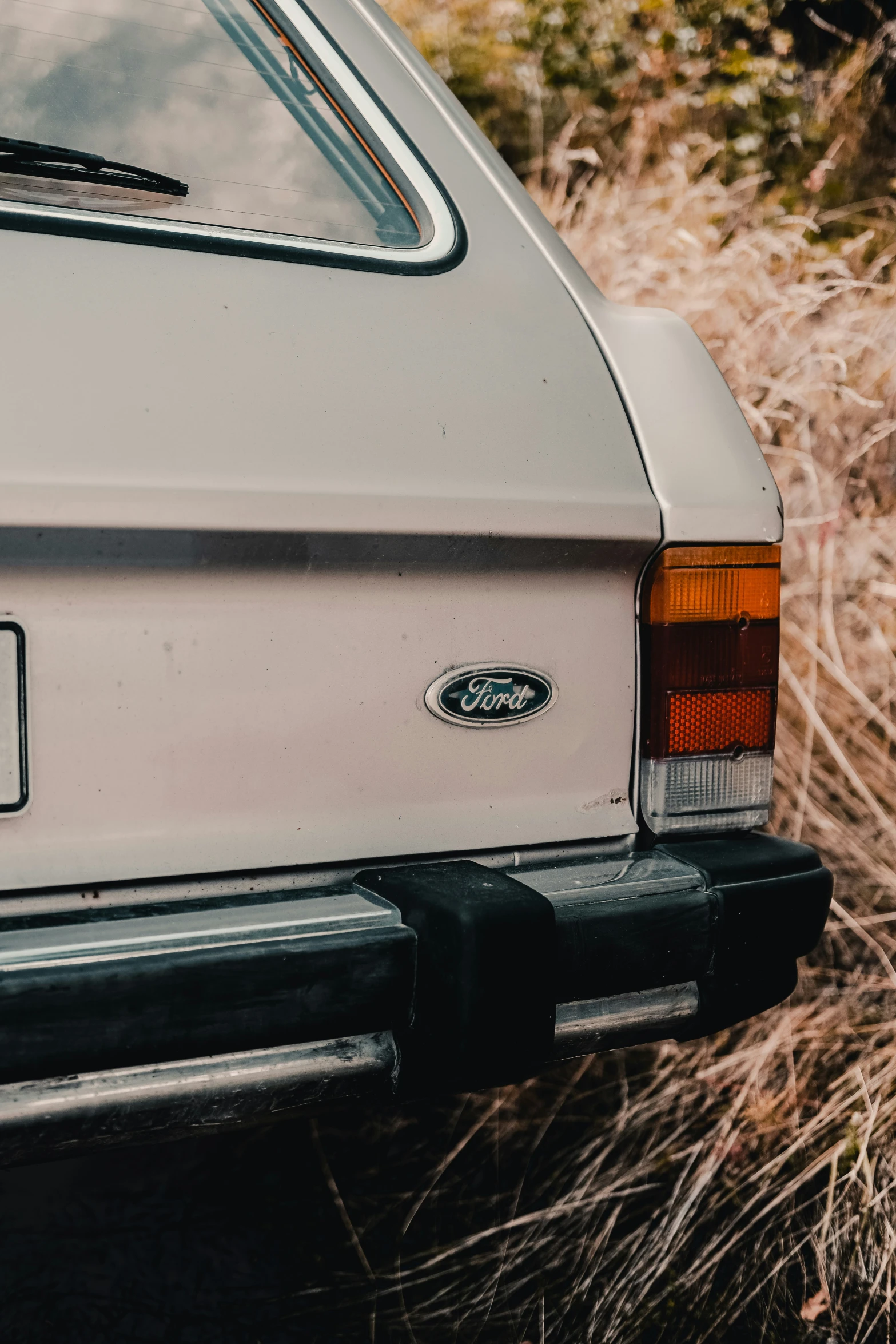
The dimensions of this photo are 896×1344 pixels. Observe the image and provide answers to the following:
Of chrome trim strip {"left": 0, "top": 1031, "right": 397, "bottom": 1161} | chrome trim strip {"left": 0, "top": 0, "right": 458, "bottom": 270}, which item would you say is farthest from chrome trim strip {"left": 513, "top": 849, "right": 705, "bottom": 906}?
chrome trim strip {"left": 0, "top": 0, "right": 458, "bottom": 270}

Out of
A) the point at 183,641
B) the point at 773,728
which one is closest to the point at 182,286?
the point at 183,641

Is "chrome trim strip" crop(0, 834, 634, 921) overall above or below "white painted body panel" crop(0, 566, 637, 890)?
below

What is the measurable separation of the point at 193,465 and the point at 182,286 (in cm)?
24

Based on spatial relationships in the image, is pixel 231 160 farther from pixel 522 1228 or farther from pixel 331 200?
pixel 522 1228

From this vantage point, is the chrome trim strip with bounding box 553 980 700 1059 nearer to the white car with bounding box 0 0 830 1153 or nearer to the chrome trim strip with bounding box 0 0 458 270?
the white car with bounding box 0 0 830 1153

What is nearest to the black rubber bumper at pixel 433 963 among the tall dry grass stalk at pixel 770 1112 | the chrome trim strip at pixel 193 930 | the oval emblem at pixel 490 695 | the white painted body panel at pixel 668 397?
the chrome trim strip at pixel 193 930

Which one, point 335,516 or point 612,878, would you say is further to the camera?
point 612,878

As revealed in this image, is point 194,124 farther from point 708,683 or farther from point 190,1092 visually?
point 190,1092

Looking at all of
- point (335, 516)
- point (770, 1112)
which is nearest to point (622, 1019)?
point (335, 516)

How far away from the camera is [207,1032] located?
1.14m

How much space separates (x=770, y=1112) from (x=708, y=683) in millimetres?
1195

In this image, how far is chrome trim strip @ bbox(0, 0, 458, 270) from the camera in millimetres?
1273

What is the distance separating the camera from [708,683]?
150 centimetres

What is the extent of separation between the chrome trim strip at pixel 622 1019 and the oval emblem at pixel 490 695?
14.7 inches
